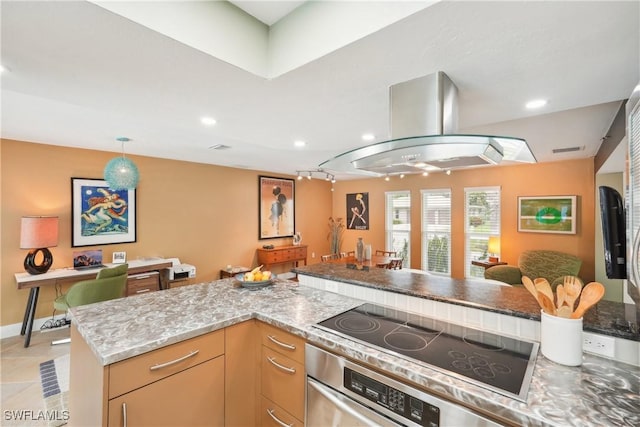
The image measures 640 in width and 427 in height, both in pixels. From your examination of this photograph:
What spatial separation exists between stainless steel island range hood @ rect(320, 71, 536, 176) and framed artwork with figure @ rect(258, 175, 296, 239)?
4.63 m

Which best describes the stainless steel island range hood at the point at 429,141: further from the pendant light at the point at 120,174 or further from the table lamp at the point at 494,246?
the table lamp at the point at 494,246

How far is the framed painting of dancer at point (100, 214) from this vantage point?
3895 millimetres

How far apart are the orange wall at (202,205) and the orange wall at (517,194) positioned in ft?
0.04

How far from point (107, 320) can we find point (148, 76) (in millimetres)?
1401

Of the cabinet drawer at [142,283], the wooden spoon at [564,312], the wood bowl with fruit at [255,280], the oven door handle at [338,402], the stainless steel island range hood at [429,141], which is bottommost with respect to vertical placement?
the cabinet drawer at [142,283]

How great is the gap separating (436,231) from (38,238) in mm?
6420

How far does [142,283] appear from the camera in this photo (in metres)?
3.98

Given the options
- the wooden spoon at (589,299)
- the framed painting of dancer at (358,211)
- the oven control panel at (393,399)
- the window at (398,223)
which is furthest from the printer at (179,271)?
the wooden spoon at (589,299)

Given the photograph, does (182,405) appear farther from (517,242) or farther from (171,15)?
(517,242)

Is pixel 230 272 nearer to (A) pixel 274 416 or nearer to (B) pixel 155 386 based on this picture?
(A) pixel 274 416

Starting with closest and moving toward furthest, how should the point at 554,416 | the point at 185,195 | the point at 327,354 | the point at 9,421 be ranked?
the point at 554,416
the point at 327,354
the point at 9,421
the point at 185,195

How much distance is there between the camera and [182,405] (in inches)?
54.4

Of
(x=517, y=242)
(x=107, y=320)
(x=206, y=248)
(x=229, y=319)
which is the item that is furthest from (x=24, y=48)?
(x=517, y=242)

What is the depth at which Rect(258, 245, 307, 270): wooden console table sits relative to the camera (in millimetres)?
5997
